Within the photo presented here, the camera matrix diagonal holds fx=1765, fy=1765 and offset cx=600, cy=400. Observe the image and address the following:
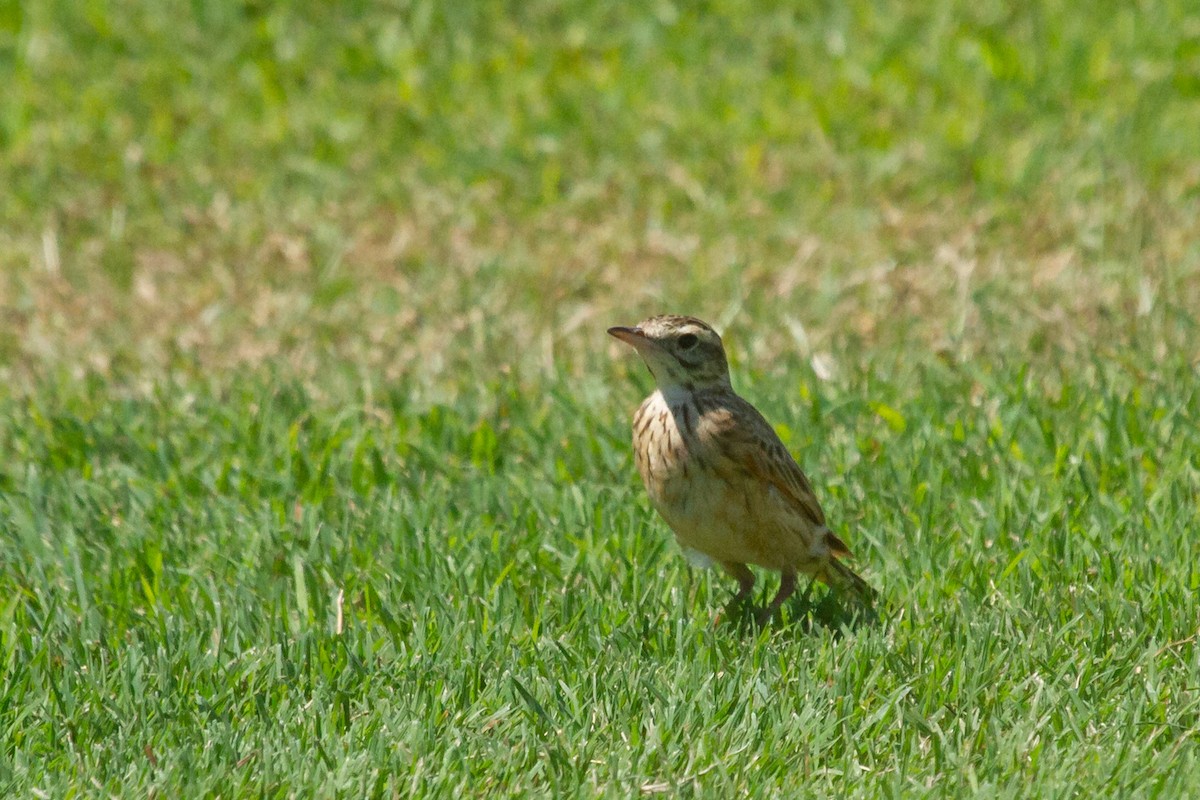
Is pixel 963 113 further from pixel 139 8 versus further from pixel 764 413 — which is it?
pixel 139 8

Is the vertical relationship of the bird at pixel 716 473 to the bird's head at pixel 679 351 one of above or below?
below

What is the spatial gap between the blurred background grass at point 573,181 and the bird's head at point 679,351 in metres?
2.47

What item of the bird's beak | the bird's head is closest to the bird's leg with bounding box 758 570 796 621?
the bird's head

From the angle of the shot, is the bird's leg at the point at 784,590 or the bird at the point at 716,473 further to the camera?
the bird's leg at the point at 784,590

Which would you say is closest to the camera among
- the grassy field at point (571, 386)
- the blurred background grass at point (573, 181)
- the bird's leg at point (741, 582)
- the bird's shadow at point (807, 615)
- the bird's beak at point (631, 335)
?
the grassy field at point (571, 386)

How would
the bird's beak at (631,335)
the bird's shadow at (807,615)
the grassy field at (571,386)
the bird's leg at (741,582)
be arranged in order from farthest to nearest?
the bird's leg at (741,582), the bird's shadow at (807,615), the bird's beak at (631,335), the grassy field at (571,386)

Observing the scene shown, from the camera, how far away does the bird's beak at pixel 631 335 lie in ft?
17.3

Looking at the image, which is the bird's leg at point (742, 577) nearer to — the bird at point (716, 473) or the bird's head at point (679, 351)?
the bird at point (716, 473)

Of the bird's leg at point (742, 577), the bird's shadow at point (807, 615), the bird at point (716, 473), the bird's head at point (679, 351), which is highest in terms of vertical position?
the bird's head at point (679, 351)

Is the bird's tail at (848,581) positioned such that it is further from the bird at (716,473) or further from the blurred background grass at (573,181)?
the blurred background grass at (573,181)

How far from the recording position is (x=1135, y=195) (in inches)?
376

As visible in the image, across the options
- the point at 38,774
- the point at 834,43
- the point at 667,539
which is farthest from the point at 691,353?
the point at 834,43

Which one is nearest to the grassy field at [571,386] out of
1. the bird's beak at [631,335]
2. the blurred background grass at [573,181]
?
the blurred background grass at [573,181]

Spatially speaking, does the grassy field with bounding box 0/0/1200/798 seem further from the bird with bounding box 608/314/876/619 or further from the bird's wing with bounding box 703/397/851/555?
the bird's wing with bounding box 703/397/851/555
